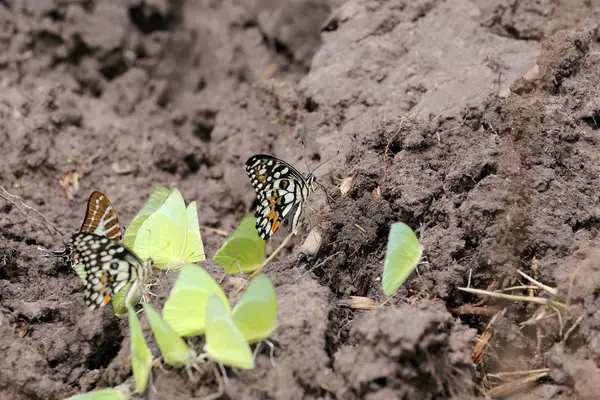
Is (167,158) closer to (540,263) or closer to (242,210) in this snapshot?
(242,210)

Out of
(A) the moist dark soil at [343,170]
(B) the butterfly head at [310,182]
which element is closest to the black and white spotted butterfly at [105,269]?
(A) the moist dark soil at [343,170]

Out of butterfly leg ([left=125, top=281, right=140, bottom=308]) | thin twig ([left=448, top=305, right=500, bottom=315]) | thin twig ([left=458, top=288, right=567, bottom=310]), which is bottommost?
thin twig ([left=448, top=305, right=500, bottom=315])

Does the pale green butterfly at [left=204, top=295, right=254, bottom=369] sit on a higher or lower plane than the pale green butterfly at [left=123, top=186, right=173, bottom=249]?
higher

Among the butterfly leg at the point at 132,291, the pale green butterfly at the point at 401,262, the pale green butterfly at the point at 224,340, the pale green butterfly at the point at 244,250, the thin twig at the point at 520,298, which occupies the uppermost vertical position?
the pale green butterfly at the point at 224,340

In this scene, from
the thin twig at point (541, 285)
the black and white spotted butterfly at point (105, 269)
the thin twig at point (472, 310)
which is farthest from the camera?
the black and white spotted butterfly at point (105, 269)

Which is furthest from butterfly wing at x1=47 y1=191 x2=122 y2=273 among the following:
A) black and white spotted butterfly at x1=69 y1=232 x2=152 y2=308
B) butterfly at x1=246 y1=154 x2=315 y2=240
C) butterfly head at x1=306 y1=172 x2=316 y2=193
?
butterfly head at x1=306 y1=172 x2=316 y2=193

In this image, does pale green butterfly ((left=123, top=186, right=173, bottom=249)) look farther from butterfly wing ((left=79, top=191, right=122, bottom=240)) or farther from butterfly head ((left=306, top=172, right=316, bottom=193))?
butterfly head ((left=306, top=172, right=316, bottom=193))

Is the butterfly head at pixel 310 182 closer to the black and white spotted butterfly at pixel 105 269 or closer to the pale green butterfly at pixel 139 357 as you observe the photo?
the black and white spotted butterfly at pixel 105 269
